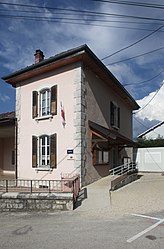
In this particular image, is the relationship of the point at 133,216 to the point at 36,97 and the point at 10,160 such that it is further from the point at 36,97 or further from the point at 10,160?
the point at 10,160

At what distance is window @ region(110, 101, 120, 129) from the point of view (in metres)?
17.8

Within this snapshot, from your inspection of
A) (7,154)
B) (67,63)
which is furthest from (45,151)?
(7,154)

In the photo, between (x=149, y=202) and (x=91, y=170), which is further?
(x=91, y=170)

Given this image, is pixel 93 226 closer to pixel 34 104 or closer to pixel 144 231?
pixel 144 231

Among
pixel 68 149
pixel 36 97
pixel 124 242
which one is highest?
pixel 36 97

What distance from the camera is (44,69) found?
14266 millimetres

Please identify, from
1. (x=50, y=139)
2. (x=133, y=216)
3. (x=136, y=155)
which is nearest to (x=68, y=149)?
(x=50, y=139)

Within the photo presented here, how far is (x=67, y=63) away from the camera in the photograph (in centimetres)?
1355

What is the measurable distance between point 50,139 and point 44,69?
12.5 feet

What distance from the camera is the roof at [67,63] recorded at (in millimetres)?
12742

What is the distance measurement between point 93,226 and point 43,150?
782 centimetres

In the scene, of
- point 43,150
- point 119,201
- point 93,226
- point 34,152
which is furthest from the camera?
point 34,152

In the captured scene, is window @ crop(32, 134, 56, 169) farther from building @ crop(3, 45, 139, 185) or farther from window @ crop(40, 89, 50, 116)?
window @ crop(40, 89, 50, 116)

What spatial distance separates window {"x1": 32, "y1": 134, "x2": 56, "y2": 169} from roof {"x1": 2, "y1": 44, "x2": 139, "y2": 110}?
365 centimetres
